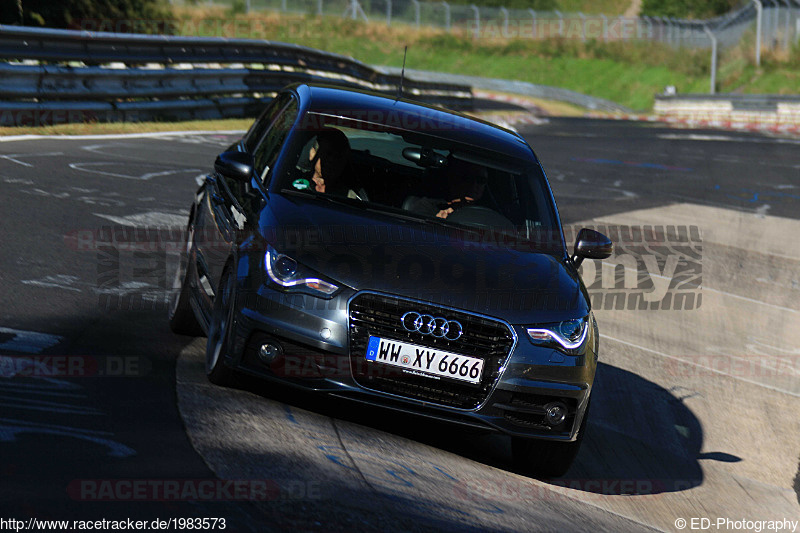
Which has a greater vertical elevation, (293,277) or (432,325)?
(293,277)

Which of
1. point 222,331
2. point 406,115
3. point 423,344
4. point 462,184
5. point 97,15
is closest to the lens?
point 423,344

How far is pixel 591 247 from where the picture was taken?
21.1 ft

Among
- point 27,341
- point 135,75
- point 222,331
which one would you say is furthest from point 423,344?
point 135,75

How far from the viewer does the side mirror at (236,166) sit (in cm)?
613

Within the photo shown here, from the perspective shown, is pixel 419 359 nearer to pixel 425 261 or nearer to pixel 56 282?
pixel 425 261

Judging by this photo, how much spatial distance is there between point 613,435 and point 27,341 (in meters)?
3.73

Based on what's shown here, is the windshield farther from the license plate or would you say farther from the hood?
the license plate

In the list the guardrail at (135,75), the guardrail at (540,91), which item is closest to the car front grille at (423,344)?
the guardrail at (135,75)

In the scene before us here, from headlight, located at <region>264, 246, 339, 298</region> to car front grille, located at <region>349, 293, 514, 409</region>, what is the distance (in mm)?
159

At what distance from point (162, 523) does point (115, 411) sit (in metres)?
1.43

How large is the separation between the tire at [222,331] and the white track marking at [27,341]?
102cm

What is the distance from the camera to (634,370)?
8797 millimetres

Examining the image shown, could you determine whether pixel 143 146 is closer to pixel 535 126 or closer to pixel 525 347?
pixel 525 347

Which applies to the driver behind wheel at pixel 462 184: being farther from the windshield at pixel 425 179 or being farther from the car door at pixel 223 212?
the car door at pixel 223 212
